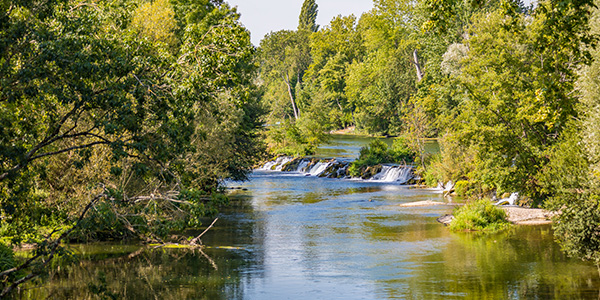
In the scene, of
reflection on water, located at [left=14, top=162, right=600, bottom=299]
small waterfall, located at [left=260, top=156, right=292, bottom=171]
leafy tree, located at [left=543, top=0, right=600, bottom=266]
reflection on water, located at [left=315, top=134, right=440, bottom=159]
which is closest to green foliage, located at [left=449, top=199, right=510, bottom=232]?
reflection on water, located at [left=14, top=162, right=600, bottom=299]

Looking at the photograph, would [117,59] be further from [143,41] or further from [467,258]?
[467,258]

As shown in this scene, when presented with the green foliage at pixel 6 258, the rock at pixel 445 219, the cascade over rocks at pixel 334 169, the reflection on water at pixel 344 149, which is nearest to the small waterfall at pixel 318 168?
the cascade over rocks at pixel 334 169

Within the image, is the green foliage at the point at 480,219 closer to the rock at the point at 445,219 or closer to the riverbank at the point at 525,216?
the rock at the point at 445,219

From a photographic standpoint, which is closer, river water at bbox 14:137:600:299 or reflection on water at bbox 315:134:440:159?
river water at bbox 14:137:600:299

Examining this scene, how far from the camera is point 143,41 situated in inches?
456

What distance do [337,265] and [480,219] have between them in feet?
26.1

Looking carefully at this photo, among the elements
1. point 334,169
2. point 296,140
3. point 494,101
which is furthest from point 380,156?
point 494,101

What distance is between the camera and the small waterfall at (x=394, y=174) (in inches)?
1557

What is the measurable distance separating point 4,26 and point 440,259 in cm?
1338

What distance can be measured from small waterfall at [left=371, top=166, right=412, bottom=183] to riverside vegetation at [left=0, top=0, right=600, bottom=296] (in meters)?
1.23

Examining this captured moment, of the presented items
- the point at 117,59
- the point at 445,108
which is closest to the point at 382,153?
the point at 445,108

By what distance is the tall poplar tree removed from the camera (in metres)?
134

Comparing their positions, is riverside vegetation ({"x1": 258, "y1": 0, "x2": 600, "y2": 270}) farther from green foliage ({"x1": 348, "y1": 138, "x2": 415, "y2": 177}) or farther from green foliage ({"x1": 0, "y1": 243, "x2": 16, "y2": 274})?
green foliage ({"x1": 0, "y1": 243, "x2": 16, "y2": 274})

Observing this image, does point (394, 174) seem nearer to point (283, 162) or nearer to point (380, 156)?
point (380, 156)
